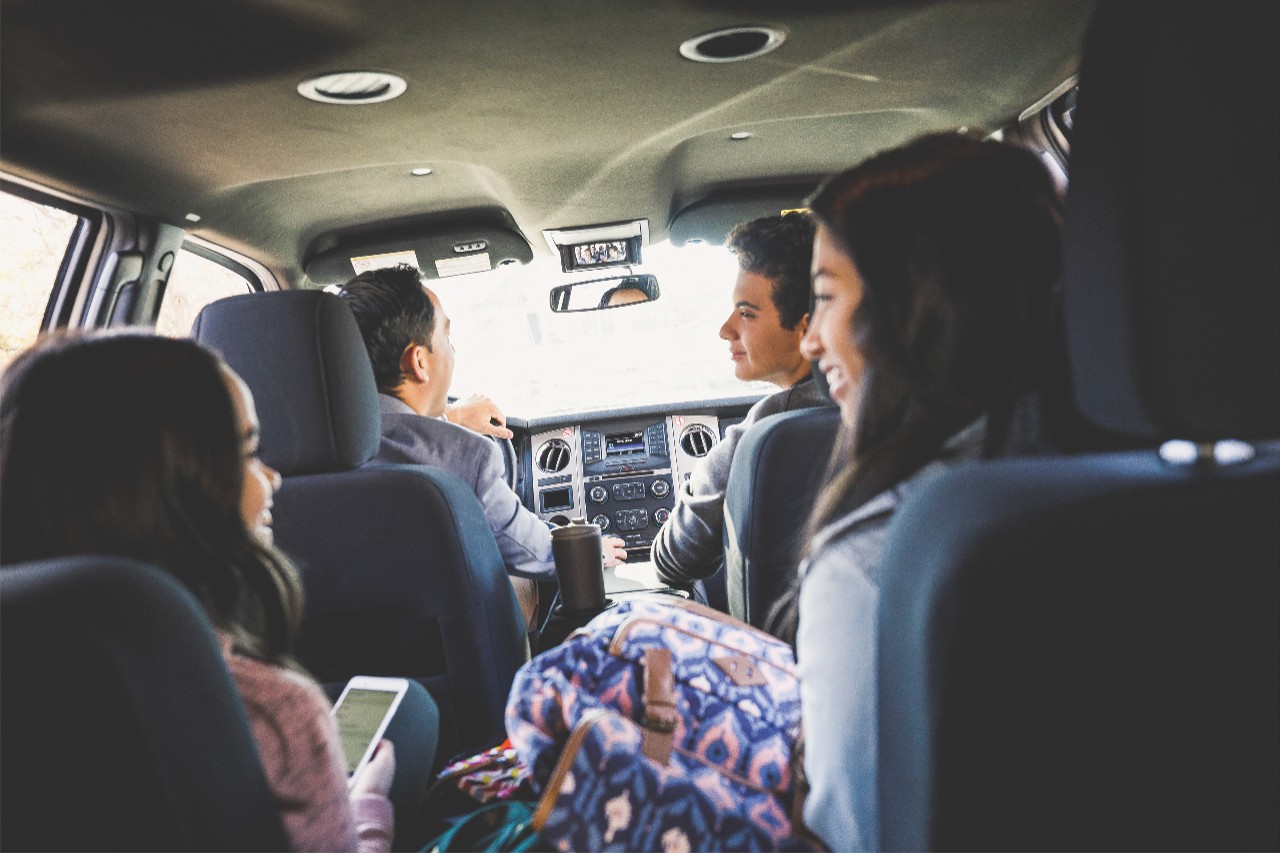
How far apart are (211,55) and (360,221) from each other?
1684mm

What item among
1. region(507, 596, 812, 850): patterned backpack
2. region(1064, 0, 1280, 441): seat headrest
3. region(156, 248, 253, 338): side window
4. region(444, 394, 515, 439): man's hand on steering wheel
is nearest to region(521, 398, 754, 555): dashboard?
region(444, 394, 515, 439): man's hand on steering wheel

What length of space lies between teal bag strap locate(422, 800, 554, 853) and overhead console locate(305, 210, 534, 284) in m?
2.91

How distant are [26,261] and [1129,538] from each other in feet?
10.6

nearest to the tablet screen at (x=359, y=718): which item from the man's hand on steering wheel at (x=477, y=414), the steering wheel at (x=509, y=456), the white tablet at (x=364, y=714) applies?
the white tablet at (x=364, y=714)

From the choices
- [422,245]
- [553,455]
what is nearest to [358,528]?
[422,245]

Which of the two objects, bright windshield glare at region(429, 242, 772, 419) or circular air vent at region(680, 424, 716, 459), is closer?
bright windshield glare at region(429, 242, 772, 419)

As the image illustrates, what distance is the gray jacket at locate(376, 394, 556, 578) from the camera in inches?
107

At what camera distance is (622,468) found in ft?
15.4

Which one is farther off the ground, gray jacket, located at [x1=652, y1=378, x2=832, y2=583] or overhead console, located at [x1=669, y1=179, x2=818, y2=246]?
overhead console, located at [x1=669, y1=179, x2=818, y2=246]

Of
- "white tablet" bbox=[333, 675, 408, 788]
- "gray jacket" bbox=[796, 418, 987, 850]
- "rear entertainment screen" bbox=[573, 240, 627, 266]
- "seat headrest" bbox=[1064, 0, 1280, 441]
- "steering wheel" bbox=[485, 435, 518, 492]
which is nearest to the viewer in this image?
"seat headrest" bbox=[1064, 0, 1280, 441]

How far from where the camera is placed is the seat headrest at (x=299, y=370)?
6.50ft

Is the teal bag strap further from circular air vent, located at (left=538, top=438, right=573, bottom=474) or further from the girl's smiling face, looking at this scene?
circular air vent, located at (left=538, top=438, right=573, bottom=474)

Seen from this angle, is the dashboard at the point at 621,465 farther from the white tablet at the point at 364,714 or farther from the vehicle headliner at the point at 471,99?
the white tablet at the point at 364,714

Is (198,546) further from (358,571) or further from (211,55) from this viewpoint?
(211,55)
